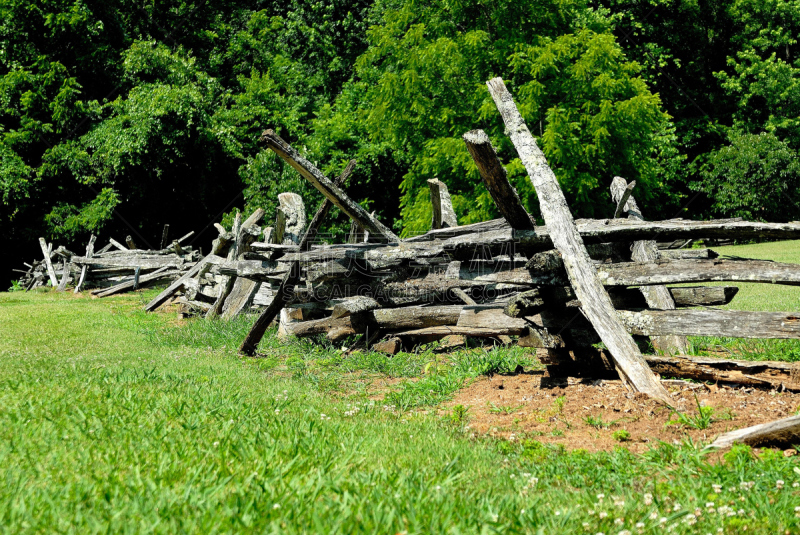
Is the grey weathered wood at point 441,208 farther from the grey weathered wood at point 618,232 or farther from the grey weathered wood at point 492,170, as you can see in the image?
the grey weathered wood at point 492,170

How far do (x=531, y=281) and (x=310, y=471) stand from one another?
2700 mm

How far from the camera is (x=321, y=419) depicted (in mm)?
4188

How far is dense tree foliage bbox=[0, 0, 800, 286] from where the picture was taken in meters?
17.6

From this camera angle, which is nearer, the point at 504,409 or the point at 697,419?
the point at 697,419

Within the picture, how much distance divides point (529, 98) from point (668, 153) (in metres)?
10.5

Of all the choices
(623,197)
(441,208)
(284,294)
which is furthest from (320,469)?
(623,197)

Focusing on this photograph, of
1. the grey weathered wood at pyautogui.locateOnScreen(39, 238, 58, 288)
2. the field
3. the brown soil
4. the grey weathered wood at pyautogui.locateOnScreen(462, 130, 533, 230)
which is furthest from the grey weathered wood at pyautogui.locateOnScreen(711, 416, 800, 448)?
the grey weathered wood at pyautogui.locateOnScreen(39, 238, 58, 288)

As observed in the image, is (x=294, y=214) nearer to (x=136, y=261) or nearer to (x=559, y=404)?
(x=559, y=404)

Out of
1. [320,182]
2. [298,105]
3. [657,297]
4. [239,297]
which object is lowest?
[239,297]

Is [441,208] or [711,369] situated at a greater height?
[441,208]

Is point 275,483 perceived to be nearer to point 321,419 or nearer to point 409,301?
point 321,419

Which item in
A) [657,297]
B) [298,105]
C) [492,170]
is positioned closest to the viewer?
[492,170]

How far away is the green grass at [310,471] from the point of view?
7.93ft

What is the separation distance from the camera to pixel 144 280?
18484 mm
